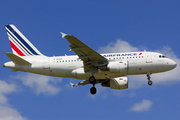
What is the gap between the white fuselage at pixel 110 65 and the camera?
144ft

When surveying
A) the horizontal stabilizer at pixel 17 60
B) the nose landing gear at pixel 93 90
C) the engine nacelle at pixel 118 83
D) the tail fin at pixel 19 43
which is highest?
the tail fin at pixel 19 43

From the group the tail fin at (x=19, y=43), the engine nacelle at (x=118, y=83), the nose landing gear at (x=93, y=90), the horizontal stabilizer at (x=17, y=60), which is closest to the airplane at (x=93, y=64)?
the horizontal stabilizer at (x=17, y=60)

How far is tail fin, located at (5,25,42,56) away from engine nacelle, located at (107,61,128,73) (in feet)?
41.1

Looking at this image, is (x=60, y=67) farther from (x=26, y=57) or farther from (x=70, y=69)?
(x=26, y=57)

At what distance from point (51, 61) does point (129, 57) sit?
463 inches

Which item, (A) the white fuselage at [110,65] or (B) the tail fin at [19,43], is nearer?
(A) the white fuselage at [110,65]

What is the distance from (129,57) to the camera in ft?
146

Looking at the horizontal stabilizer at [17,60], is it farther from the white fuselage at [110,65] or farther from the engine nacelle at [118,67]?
the engine nacelle at [118,67]

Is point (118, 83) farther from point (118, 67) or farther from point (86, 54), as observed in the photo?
point (86, 54)

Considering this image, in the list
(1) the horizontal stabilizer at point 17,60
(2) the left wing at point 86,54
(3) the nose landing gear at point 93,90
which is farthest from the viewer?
(3) the nose landing gear at point 93,90

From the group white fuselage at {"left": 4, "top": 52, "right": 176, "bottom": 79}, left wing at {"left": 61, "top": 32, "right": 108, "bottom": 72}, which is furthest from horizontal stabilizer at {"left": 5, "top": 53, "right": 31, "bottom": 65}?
left wing at {"left": 61, "top": 32, "right": 108, "bottom": 72}

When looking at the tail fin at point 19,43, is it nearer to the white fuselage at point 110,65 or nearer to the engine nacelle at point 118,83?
the white fuselage at point 110,65

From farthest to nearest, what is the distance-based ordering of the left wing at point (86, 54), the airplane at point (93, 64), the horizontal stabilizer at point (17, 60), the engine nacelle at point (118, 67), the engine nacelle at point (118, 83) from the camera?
the engine nacelle at point (118, 83)
the horizontal stabilizer at point (17, 60)
the airplane at point (93, 64)
the engine nacelle at point (118, 67)
the left wing at point (86, 54)

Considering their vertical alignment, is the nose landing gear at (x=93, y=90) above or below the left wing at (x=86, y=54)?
below
